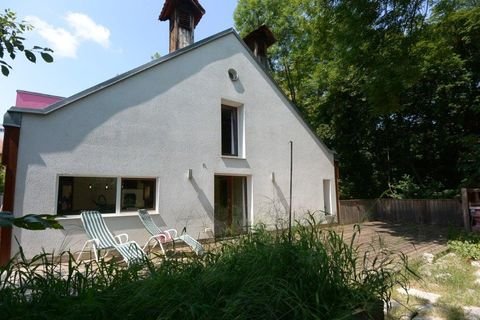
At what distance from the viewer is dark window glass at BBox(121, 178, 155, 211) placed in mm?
7570

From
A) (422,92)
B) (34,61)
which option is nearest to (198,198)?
(34,61)

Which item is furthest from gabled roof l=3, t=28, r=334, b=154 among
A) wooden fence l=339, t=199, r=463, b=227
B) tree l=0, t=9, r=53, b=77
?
wooden fence l=339, t=199, r=463, b=227

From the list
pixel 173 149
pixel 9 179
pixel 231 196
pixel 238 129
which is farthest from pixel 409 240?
pixel 9 179

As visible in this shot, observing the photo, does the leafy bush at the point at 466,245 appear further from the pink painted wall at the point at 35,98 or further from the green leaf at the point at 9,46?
the pink painted wall at the point at 35,98

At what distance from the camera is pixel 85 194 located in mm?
7035

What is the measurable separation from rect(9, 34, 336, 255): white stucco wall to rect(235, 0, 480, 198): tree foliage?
10.7 feet

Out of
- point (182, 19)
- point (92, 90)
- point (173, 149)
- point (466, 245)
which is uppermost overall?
point (182, 19)

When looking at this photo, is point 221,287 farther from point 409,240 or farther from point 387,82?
point 387,82

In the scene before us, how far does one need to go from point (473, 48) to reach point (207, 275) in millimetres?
17046

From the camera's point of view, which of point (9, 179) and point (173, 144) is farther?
point (173, 144)

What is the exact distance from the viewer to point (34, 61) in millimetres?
1775

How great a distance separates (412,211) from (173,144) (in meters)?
10.9

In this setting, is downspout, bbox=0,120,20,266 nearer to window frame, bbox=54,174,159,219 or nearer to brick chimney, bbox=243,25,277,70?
window frame, bbox=54,174,159,219

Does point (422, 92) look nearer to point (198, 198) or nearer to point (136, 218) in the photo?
point (198, 198)
